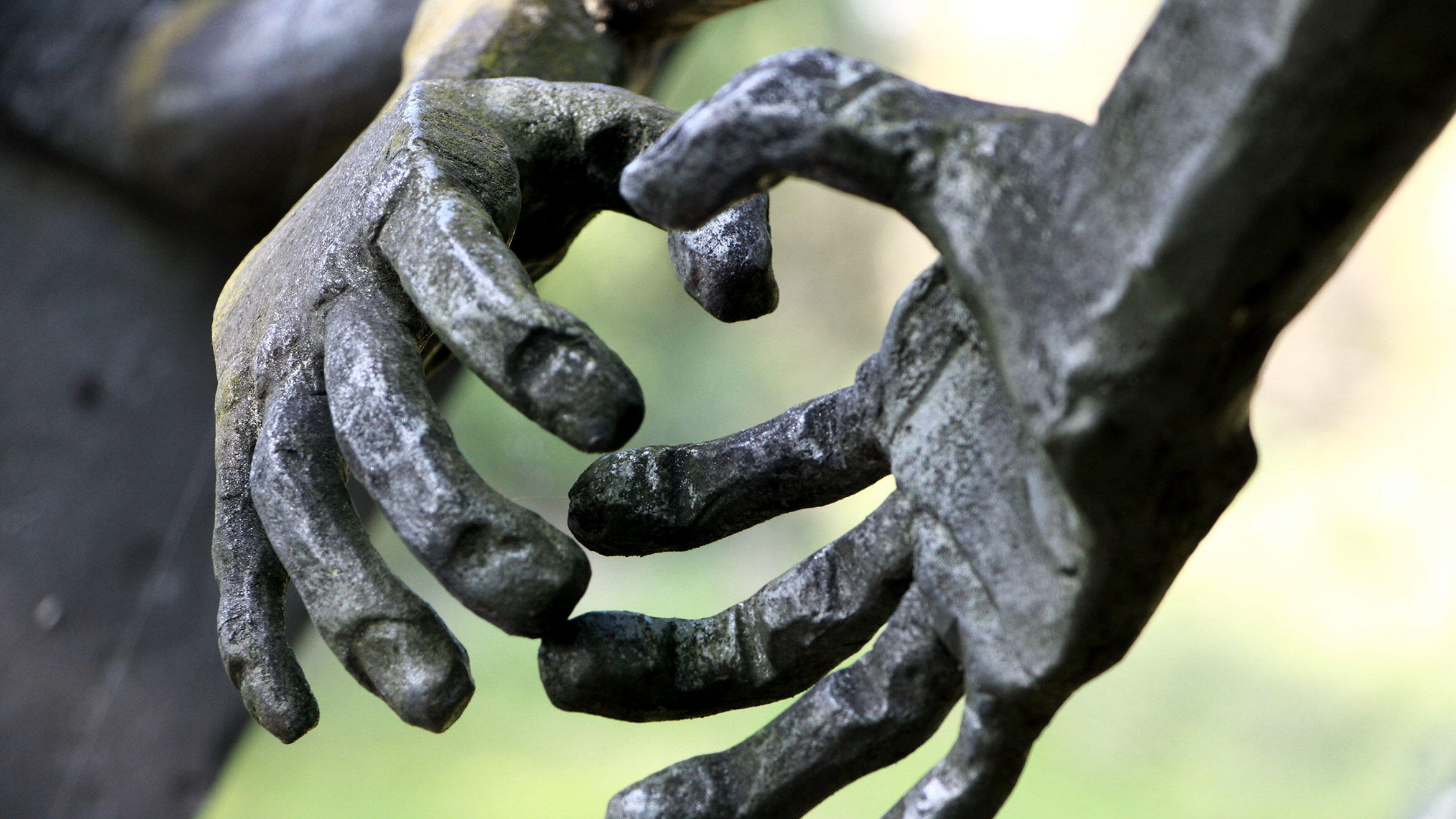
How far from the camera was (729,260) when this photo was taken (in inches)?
20.5

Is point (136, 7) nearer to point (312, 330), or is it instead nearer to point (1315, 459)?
point (312, 330)

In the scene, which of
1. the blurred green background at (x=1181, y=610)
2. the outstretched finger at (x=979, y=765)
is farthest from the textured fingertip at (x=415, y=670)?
the blurred green background at (x=1181, y=610)

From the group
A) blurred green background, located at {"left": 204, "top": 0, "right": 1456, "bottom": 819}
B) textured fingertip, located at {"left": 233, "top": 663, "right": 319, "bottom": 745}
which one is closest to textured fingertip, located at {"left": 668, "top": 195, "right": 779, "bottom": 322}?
textured fingertip, located at {"left": 233, "top": 663, "right": 319, "bottom": 745}

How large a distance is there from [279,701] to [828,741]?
9.0 inches

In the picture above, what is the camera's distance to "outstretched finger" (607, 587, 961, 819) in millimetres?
378

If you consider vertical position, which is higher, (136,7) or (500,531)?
(500,531)

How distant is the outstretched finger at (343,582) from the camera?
0.39 metres

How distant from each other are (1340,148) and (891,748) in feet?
0.75

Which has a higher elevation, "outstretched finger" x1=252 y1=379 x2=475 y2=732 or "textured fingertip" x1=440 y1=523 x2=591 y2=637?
"textured fingertip" x1=440 y1=523 x2=591 y2=637

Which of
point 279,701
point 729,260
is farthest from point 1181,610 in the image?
point 279,701

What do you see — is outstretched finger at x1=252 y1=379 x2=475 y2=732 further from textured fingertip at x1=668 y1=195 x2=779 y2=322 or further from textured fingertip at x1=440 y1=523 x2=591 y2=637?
textured fingertip at x1=668 y1=195 x2=779 y2=322

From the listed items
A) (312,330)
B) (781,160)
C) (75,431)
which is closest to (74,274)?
(75,431)

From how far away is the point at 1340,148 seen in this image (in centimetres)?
27

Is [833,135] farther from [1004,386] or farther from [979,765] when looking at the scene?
[979,765]
